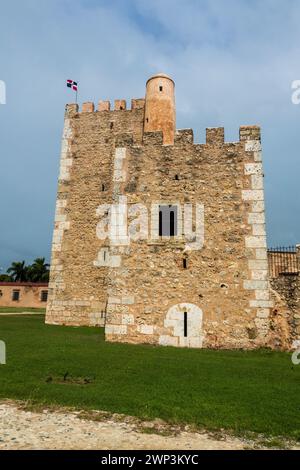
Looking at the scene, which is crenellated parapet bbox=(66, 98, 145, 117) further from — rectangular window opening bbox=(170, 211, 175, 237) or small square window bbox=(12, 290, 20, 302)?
small square window bbox=(12, 290, 20, 302)

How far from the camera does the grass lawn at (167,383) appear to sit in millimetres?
5422

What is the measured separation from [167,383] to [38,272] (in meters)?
59.5

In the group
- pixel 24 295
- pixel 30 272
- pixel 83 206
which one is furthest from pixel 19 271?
pixel 83 206

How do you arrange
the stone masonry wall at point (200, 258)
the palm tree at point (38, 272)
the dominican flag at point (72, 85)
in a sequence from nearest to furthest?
the stone masonry wall at point (200, 258)
the dominican flag at point (72, 85)
the palm tree at point (38, 272)

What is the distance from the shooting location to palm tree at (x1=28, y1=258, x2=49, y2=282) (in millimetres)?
62406

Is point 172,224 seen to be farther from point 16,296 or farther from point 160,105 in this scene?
point 16,296

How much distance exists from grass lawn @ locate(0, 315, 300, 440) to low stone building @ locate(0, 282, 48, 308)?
30285 mm

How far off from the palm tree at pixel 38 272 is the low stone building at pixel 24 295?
21888 mm

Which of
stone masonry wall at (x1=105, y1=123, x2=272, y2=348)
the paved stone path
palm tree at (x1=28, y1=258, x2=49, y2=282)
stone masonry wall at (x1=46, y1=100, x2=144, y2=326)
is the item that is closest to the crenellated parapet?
stone masonry wall at (x1=46, y1=100, x2=144, y2=326)

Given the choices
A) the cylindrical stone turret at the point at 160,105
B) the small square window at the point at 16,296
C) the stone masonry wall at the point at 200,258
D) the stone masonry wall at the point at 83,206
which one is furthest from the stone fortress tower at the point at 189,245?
the small square window at the point at 16,296

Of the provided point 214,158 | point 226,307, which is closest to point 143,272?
point 226,307

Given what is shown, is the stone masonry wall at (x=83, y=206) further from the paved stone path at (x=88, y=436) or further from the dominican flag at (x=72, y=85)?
the paved stone path at (x=88, y=436)
